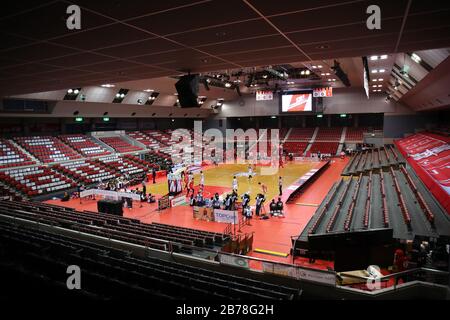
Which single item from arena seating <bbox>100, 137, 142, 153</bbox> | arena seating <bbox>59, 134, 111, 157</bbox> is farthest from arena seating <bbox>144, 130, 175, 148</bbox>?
arena seating <bbox>59, 134, 111, 157</bbox>

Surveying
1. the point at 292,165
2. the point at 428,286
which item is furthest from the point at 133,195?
the point at 292,165

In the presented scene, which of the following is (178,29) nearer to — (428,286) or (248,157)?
(428,286)

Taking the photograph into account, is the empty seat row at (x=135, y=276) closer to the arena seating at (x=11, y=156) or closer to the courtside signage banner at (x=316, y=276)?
the courtside signage banner at (x=316, y=276)

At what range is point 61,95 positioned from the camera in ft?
75.2

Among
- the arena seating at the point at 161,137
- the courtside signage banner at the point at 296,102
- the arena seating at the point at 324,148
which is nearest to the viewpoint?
the courtside signage banner at the point at 296,102

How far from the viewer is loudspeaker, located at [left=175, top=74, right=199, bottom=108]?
301 inches

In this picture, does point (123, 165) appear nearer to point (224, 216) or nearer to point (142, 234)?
point (224, 216)

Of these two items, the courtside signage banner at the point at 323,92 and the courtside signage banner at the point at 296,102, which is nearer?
the courtside signage banner at the point at 323,92

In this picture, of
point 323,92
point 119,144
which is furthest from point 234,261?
point 119,144

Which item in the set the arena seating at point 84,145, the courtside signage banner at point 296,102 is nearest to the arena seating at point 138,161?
the arena seating at point 84,145

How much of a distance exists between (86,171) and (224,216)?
15538 mm

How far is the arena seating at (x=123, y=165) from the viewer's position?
2758 centimetres

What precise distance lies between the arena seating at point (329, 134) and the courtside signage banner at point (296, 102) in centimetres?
1092
